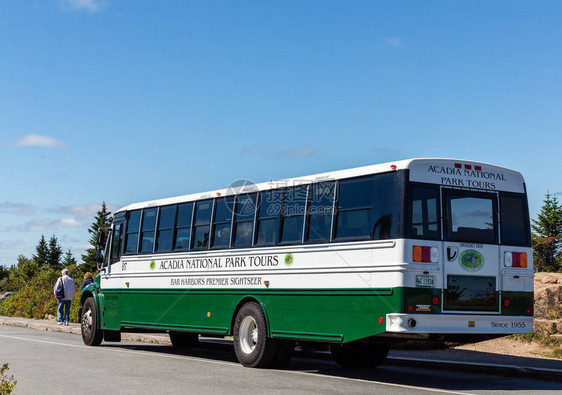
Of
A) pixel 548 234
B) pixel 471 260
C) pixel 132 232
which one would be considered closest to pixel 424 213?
pixel 471 260

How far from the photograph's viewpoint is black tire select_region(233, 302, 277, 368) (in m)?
13.3

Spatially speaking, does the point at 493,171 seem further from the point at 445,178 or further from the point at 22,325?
the point at 22,325

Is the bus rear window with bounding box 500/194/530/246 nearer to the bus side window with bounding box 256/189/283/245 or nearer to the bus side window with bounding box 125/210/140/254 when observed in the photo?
the bus side window with bounding box 256/189/283/245

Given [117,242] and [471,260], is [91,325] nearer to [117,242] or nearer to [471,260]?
[117,242]

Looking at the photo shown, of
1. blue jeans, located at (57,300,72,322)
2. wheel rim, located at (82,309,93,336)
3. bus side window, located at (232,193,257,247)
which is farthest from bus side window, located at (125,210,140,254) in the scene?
blue jeans, located at (57,300,72,322)

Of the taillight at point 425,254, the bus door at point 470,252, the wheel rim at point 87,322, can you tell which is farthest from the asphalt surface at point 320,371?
the taillight at point 425,254

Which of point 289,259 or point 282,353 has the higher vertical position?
point 289,259

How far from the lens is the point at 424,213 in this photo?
11414mm

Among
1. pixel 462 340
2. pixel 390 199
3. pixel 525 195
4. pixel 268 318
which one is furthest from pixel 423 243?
pixel 268 318

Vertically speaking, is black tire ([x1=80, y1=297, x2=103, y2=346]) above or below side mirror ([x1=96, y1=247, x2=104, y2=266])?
below

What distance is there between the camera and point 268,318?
1333 centimetres

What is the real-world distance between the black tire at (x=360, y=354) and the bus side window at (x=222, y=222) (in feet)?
9.51

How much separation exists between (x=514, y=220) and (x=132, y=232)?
30.1 feet

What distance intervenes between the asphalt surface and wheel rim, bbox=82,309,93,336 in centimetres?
71
